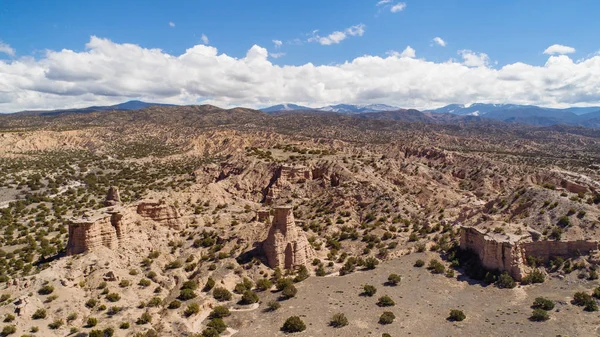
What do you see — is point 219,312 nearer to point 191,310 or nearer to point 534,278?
point 191,310

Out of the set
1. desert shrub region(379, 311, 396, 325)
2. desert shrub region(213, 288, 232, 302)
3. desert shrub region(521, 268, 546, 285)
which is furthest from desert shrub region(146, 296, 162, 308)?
desert shrub region(521, 268, 546, 285)

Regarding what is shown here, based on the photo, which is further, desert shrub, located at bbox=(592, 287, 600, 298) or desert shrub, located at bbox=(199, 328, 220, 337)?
desert shrub, located at bbox=(592, 287, 600, 298)

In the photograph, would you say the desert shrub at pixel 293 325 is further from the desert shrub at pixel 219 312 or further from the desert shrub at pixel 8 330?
the desert shrub at pixel 8 330

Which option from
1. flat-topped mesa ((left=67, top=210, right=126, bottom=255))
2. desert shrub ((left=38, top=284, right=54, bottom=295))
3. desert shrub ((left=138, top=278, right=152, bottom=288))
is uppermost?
flat-topped mesa ((left=67, top=210, right=126, bottom=255))

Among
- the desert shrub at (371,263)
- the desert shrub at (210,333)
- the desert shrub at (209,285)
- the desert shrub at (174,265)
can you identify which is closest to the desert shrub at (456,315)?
the desert shrub at (371,263)

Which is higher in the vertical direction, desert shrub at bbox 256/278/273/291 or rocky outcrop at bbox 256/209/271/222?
rocky outcrop at bbox 256/209/271/222

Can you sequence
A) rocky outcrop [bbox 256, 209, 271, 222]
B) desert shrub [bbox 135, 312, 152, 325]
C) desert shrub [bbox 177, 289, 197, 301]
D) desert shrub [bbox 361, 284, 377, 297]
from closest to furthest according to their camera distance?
desert shrub [bbox 135, 312, 152, 325]
desert shrub [bbox 177, 289, 197, 301]
desert shrub [bbox 361, 284, 377, 297]
rocky outcrop [bbox 256, 209, 271, 222]

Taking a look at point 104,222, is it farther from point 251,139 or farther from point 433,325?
point 251,139

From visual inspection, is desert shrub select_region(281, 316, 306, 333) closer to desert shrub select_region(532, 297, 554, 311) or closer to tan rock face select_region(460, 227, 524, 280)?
desert shrub select_region(532, 297, 554, 311)
